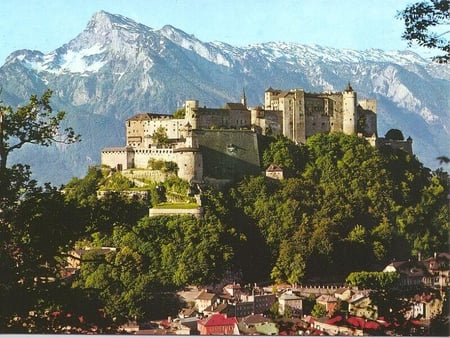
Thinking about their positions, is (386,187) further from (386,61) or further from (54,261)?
(54,261)

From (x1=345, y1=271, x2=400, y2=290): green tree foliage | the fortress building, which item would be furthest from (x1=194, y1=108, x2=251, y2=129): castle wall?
(x1=345, y1=271, x2=400, y2=290): green tree foliage

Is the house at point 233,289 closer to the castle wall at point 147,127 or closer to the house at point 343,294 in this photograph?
the house at point 343,294

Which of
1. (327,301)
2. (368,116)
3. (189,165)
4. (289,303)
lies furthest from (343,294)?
(368,116)

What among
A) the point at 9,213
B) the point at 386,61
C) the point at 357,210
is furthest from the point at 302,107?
the point at 9,213

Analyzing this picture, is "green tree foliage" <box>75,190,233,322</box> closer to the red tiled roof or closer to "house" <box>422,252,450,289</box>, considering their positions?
the red tiled roof

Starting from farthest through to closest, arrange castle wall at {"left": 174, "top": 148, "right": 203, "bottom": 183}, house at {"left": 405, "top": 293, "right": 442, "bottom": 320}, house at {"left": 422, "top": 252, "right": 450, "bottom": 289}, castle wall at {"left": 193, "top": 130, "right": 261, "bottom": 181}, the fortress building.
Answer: the fortress building < castle wall at {"left": 193, "top": 130, "right": 261, "bottom": 181} < castle wall at {"left": 174, "top": 148, "right": 203, "bottom": 183} < house at {"left": 405, "top": 293, "right": 442, "bottom": 320} < house at {"left": 422, "top": 252, "right": 450, "bottom": 289}
